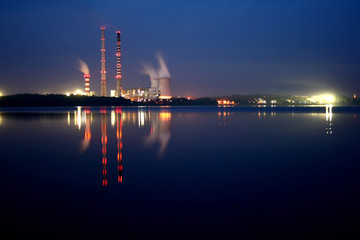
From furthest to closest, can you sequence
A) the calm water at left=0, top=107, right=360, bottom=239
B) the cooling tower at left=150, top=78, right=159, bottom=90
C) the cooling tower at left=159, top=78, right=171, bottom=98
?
the cooling tower at left=150, top=78, right=159, bottom=90 < the cooling tower at left=159, top=78, right=171, bottom=98 < the calm water at left=0, top=107, right=360, bottom=239

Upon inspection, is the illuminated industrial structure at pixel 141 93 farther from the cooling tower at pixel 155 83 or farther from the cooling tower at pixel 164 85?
the cooling tower at pixel 164 85

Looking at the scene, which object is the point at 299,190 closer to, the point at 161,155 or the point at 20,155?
the point at 161,155

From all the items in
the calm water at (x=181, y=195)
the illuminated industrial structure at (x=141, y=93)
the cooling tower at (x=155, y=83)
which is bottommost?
the calm water at (x=181, y=195)

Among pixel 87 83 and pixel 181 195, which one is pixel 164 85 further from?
pixel 181 195

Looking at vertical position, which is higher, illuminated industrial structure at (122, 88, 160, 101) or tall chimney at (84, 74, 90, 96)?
tall chimney at (84, 74, 90, 96)

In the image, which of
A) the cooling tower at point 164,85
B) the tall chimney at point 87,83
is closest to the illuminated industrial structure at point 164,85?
the cooling tower at point 164,85

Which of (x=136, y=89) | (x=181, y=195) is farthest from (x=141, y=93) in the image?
(x=181, y=195)

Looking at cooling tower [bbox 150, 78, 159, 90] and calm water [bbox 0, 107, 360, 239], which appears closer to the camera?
calm water [bbox 0, 107, 360, 239]

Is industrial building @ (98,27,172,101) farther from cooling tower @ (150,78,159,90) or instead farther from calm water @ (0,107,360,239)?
calm water @ (0,107,360,239)

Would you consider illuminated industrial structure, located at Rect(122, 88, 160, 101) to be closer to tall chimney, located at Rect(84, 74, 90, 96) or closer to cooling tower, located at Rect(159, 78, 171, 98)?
cooling tower, located at Rect(159, 78, 171, 98)

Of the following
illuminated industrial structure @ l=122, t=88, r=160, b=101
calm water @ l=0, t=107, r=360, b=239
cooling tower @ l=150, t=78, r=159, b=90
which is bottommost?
calm water @ l=0, t=107, r=360, b=239

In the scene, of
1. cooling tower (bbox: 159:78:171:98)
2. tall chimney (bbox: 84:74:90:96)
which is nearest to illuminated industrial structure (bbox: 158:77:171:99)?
cooling tower (bbox: 159:78:171:98)

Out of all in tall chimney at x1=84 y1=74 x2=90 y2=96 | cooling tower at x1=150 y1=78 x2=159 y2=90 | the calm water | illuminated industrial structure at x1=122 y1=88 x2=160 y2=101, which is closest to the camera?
the calm water

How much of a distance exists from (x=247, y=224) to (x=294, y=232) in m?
0.53
